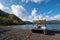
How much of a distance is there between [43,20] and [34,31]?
13.5ft

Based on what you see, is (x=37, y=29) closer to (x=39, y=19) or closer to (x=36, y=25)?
(x=36, y=25)

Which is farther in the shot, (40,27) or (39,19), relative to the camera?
(39,19)

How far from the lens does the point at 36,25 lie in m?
34.1

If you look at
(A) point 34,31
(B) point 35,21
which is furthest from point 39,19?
(A) point 34,31

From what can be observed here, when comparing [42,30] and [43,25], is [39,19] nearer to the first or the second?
[43,25]

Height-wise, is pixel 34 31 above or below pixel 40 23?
below

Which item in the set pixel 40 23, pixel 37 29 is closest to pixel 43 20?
pixel 40 23

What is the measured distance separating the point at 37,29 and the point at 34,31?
1.47m

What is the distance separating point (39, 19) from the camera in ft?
119

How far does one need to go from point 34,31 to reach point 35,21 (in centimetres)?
341

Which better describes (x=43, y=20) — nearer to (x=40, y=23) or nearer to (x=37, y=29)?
(x=40, y=23)

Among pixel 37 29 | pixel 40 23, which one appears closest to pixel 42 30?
pixel 37 29

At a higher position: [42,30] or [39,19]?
[39,19]

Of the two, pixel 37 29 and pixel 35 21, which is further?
pixel 35 21
